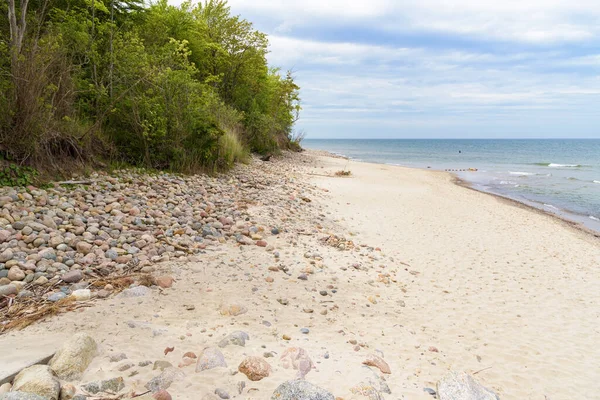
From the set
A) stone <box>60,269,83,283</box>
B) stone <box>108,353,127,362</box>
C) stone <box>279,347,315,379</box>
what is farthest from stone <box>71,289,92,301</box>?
stone <box>279,347,315,379</box>

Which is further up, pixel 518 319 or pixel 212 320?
pixel 212 320

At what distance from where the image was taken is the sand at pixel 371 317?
10.7 feet

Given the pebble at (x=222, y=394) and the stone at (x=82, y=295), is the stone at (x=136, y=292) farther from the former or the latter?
the pebble at (x=222, y=394)

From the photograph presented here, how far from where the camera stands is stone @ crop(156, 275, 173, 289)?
15.0 ft

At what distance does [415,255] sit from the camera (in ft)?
24.5

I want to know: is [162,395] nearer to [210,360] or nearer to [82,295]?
[210,360]

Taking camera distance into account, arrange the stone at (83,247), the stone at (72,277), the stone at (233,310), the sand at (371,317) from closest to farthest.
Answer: the sand at (371,317) < the stone at (233,310) < the stone at (72,277) < the stone at (83,247)

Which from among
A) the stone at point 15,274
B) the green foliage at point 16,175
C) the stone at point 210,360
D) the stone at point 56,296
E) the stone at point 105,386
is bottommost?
the stone at point 210,360

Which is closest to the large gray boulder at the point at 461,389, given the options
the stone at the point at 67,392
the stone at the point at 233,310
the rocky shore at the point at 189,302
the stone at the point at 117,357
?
the rocky shore at the point at 189,302

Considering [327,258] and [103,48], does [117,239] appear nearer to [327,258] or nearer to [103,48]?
[327,258]

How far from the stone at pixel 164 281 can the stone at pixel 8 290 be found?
4.80 ft

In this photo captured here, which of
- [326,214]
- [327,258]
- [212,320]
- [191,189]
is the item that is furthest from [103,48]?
[212,320]

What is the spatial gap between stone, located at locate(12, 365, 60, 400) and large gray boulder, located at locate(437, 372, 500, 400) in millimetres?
2916

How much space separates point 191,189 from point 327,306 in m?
5.34
